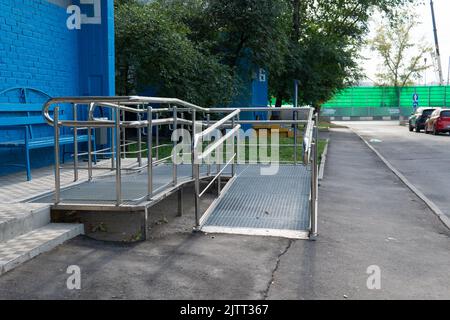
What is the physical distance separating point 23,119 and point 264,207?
4092mm

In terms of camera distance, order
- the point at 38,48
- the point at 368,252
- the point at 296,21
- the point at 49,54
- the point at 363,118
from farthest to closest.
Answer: the point at 363,118 → the point at 296,21 → the point at 49,54 → the point at 38,48 → the point at 368,252

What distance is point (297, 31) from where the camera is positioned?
2734 cm

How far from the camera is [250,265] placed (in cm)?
491

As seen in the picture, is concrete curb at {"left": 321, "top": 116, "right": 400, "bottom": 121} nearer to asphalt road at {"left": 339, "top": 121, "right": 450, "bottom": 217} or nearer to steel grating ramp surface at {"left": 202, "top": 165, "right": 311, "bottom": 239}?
asphalt road at {"left": 339, "top": 121, "right": 450, "bottom": 217}

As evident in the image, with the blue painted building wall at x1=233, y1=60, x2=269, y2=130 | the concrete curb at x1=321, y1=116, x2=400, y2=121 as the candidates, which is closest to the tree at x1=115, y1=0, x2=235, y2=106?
the blue painted building wall at x1=233, y1=60, x2=269, y2=130

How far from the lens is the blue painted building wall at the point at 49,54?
8.52 m

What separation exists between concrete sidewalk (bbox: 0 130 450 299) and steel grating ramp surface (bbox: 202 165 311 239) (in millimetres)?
271

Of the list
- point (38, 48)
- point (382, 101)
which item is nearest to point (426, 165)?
point (38, 48)

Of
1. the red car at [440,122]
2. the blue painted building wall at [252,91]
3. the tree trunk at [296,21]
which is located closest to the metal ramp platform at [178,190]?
the blue painted building wall at [252,91]

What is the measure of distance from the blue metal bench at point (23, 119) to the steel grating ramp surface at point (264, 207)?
289cm

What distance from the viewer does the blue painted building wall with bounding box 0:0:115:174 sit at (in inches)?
335

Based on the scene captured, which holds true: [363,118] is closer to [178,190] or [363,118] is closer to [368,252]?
[178,190]

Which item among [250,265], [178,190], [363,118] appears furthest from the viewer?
[363,118]

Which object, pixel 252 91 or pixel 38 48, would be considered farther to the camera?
pixel 252 91
